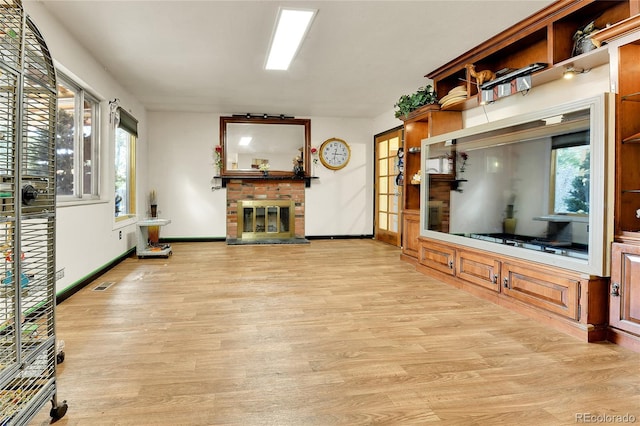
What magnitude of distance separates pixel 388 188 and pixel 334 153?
4.14 feet

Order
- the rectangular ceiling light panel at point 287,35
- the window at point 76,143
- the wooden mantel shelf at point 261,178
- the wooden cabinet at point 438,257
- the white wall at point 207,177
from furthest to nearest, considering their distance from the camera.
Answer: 1. the wooden mantel shelf at point 261,178
2. the white wall at point 207,177
3. the wooden cabinet at point 438,257
4. the window at point 76,143
5. the rectangular ceiling light panel at point 287,35

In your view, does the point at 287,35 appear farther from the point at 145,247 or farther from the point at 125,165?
the point at 145,247

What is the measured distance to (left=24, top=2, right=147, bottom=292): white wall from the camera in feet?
10.4

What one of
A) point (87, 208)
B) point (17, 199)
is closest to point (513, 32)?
point (17, 199)

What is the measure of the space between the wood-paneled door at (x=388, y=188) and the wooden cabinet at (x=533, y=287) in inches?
106

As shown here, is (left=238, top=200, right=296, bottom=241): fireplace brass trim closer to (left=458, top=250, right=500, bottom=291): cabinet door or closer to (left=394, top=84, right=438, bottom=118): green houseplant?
(left=394, top=84, right=438, bottom=118): green houseplant

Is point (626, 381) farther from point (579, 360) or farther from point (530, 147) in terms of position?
point (530, 147)

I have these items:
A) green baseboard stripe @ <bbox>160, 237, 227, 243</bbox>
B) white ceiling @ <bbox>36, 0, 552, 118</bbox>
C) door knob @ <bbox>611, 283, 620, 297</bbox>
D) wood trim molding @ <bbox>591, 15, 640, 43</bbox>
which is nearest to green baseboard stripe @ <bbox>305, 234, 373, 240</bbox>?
green baseboard stripe @ <bbox>160, 237, 227, 243</bbox>

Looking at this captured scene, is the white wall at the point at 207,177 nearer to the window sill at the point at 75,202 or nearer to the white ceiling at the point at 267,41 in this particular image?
the white ceiling at the point at 267,41

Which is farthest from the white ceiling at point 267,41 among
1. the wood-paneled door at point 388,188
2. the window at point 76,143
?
the wood-paneled door at point 388,188

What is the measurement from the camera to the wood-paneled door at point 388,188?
659 cm

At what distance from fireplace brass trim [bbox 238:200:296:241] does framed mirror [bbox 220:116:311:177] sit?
526 mm

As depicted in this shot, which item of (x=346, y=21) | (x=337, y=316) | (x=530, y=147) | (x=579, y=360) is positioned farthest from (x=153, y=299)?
(x=530, y=147)

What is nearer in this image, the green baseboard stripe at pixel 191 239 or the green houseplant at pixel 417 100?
the green houseplant at pixel 417 100
